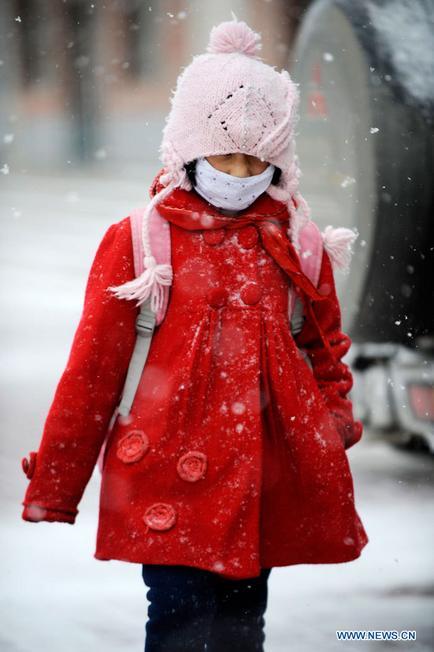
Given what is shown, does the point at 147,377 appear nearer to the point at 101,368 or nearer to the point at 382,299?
the point at 101,368

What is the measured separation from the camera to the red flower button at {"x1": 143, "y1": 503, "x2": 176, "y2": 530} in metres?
2.42

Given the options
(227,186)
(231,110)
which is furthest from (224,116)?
(227,186)

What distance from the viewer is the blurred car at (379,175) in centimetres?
370

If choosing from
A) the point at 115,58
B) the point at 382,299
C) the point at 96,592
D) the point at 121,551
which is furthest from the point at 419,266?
the point at 121,551

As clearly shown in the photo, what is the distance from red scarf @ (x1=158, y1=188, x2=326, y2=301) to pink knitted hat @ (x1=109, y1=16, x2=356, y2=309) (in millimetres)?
31

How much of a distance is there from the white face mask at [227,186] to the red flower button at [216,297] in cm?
19

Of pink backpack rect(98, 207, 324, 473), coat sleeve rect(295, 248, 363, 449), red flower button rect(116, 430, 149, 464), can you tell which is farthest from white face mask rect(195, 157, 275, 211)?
red flower button rect(116, 430, 149, 464)

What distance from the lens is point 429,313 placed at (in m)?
4.02

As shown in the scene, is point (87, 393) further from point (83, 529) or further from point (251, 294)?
point (83, 529)

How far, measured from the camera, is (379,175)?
3775mm

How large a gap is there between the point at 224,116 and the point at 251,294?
0.40m

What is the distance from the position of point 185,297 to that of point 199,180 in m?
0.27

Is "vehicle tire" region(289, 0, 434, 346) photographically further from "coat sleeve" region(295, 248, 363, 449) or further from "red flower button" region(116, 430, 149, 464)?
"red flower button" region(116, 430, 149, 464)

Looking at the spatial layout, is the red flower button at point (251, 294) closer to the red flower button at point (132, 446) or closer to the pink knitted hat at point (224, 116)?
the pink knitted hat at point (224, 116)
